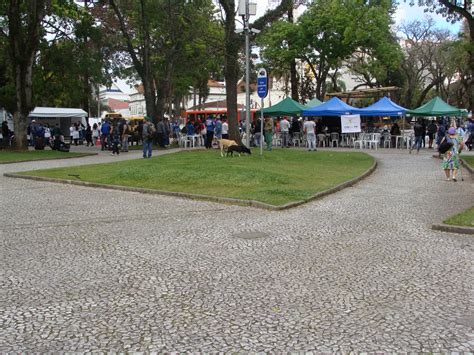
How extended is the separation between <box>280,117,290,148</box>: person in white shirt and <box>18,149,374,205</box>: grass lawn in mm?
10997

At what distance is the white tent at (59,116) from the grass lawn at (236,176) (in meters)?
22.4

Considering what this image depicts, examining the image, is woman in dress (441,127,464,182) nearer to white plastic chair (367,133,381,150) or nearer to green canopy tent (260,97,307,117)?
white plastic chair (367,133,381,150)

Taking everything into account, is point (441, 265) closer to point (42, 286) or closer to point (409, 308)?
point (409, 308)

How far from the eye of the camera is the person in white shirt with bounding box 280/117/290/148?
2936cm

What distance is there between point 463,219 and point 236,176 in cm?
633

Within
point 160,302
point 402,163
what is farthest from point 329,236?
point 402,163

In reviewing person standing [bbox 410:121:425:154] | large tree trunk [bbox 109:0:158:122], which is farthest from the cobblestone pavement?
large tree trunk [bbox 109:0:158:122]

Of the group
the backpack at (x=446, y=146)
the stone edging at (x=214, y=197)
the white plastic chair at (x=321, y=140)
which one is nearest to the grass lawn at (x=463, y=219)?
the stone edging at (x=214, y=197)

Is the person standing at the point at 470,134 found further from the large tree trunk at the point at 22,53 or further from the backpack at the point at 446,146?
the large tree trunk at the point at 22,53

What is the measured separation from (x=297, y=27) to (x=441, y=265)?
1395 inches

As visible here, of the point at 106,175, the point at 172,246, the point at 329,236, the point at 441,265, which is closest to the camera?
the point at 441,265

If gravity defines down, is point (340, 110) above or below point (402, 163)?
above

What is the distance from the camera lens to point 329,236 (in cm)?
796

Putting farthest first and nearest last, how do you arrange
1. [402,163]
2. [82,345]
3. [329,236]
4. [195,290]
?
[402,163] → [329,236] → [195,290] → [82,345]
